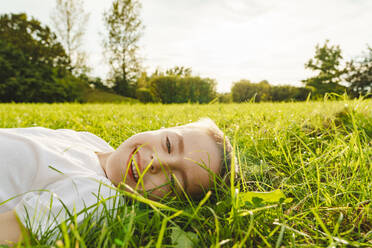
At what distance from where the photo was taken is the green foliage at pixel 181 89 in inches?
677

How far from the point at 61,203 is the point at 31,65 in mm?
22661

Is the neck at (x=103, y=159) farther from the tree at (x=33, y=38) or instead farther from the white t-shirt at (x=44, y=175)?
the tree at (x=33, y=38)

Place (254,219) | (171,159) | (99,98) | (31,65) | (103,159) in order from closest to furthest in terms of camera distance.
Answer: (254,219), (171,159), (103,159), (31,65), (99,98)

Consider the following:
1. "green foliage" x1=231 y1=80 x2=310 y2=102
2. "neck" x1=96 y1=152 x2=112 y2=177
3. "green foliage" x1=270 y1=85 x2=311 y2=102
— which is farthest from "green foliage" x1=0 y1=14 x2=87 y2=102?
"neck" x1=96 y1=152 x2=112 y2=177

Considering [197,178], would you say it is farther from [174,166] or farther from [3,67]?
[3,67]

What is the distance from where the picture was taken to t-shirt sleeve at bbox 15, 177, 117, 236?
39.5 inches

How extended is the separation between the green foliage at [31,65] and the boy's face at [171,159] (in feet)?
63.5

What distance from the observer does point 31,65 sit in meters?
19.6

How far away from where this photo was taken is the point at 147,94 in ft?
69.1

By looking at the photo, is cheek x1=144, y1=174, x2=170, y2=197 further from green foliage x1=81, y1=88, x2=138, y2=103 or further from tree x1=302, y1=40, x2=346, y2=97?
tree x1=302, y1=40, x2=346, y2=97

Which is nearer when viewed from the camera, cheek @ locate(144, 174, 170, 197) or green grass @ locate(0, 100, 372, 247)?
green grass @ locate(0, 100, 372, 247)

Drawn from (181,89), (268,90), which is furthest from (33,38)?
(268,90)

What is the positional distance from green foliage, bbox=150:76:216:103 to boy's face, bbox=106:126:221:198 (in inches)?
597

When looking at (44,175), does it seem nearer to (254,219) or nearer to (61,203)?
(61,203)
